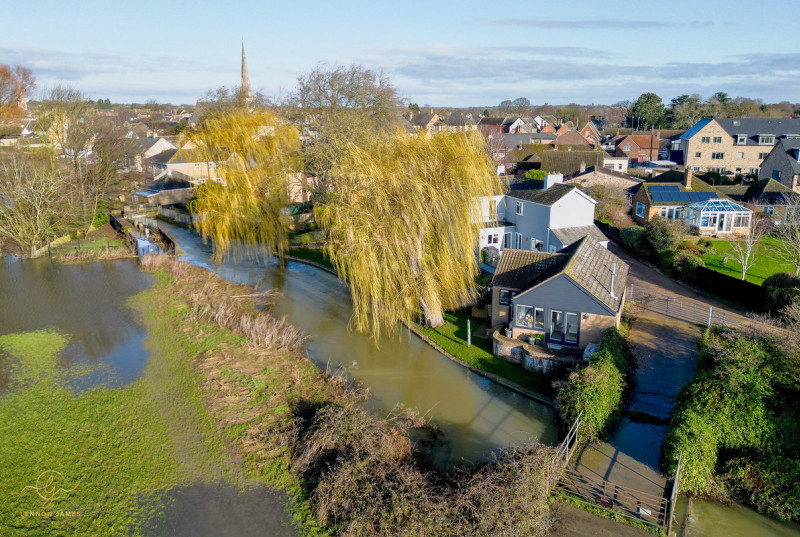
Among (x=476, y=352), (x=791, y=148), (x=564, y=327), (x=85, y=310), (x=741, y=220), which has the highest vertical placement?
(x=791, y=148)

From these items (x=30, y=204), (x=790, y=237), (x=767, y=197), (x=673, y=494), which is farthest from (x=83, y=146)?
(x=767, y=197)

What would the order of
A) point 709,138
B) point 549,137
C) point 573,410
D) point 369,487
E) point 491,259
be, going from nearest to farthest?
point 369,487
point 573,410
point 491,259
point 709,138
point 549,137

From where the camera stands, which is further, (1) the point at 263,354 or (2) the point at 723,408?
(1) the point at 263,354

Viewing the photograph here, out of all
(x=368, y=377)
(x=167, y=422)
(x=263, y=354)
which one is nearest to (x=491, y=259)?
(x=368, y=377)

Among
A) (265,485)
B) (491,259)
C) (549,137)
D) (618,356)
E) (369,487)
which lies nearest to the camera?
(369,487)

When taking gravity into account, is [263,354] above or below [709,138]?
below

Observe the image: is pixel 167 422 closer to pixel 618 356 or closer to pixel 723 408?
pixel 618 356

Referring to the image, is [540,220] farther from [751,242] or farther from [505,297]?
[751,242]

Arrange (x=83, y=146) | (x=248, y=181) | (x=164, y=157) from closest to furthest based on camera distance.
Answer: (x=248, y=181) < (x=83, y=146) < (x=164, y=157)
